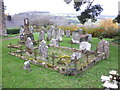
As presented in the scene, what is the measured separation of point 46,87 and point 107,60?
19.6 feet

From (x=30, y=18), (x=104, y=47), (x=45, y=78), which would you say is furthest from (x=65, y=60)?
(x=30, y=18)

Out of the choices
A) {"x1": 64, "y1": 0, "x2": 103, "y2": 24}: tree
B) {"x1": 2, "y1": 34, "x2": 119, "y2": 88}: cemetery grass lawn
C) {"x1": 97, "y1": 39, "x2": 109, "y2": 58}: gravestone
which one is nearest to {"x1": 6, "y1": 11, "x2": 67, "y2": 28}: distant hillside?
{"x1": 64, "y1": 0, "x2": 103, "y2": 24}: tree

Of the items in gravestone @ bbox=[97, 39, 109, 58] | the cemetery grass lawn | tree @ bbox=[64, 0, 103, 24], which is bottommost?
the cemetery grass lawn

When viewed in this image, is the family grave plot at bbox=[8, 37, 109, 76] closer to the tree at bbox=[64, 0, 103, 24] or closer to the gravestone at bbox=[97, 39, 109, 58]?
the gravestone at bbox=[97, 39, 109, 58]

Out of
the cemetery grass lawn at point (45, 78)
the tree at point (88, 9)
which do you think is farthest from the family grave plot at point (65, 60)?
the tree at point (88, 9)

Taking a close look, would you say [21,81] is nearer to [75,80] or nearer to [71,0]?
[75,80]

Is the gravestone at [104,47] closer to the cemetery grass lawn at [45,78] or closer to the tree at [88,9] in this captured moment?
the cemetery grass lawn at [45,78]

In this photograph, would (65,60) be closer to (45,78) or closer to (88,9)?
(45,78)

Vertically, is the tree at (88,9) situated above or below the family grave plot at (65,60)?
above

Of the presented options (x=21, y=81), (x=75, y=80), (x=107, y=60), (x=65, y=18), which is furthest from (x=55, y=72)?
(x=65, y=18)

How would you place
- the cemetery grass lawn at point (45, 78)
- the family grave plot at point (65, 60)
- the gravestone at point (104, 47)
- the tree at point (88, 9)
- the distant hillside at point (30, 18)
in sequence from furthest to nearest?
the distant hillside at point (30, 18) → the tree at point (88, 9) → the gravestone at point (104, 47) → the family grave plot at point (65, 60) → the cemetery grass lawn at point (45, 78)

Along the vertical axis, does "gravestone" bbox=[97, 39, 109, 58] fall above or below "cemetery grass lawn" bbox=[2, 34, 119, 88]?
above

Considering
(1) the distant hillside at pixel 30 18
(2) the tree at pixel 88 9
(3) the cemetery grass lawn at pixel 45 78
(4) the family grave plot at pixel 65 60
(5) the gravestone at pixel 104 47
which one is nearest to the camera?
(3) the cemetery grass lawn at pixel 45 78

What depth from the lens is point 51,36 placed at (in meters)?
19.6
